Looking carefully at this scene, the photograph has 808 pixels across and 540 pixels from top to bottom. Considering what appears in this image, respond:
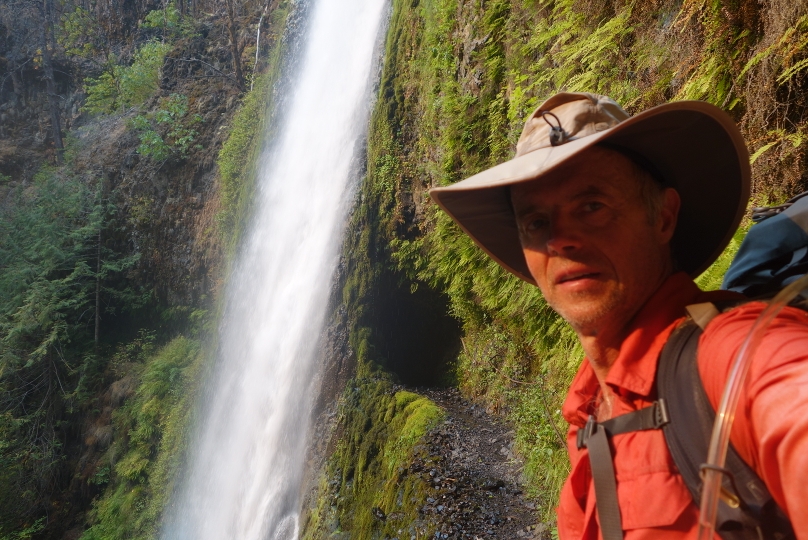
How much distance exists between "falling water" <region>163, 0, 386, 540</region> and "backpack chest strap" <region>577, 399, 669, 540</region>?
6852mm

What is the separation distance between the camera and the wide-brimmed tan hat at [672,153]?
1417 millimetres

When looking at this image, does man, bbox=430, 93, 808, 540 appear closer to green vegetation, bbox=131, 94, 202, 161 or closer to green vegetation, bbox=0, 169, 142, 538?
green vegetation, bbox=0, 169, 142, 538

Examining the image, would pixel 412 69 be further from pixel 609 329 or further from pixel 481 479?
pixel 609 329

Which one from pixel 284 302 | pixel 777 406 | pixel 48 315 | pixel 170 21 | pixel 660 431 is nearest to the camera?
pixel 777 406

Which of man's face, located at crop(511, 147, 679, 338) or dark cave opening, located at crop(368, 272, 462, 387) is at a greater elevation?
man's face, located at crop(511, 147, 679, 338)

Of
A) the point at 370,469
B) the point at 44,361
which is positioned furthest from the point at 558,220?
the point at 44,361

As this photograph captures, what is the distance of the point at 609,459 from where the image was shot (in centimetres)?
125

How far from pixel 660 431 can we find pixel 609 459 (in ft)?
0.55

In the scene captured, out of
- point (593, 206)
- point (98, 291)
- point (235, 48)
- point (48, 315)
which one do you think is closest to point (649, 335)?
point (593, 206)

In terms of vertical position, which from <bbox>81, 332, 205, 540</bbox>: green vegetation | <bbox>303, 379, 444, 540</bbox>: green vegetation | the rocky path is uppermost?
the rocky path

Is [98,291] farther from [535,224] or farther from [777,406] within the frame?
[777,406]

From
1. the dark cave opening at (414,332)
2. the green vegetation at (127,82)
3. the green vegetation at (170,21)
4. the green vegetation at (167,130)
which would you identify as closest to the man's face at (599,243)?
the dark cave opening at (414,332)

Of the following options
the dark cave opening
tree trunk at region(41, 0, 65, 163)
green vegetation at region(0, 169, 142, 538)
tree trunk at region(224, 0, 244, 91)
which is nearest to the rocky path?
the dark cave opening

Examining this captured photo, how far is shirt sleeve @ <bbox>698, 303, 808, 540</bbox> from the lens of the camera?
0.81 m
